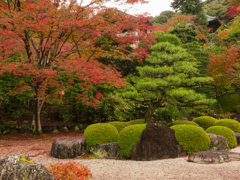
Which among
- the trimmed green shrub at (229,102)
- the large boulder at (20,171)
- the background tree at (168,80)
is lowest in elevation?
the trimmed green shrub at (229,102)

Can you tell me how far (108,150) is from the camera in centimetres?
519

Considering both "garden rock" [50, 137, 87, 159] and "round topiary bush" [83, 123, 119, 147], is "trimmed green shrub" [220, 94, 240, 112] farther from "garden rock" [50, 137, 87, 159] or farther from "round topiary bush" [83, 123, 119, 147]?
"garden rock" [50, 137, 87, 159]

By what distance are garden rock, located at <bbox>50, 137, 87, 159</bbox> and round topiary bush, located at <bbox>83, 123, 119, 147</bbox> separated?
0.28m

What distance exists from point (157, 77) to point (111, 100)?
3.02 meters

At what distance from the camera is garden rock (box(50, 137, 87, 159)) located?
16.4 feet

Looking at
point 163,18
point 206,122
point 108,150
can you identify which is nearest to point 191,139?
point 108,150

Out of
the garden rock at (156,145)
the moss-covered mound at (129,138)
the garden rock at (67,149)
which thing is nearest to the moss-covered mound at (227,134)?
the garden rock at (156,145)

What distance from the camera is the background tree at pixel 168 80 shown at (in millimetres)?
5695

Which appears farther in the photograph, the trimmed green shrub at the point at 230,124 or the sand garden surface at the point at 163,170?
the trimmed green shrub at the point at 230,124

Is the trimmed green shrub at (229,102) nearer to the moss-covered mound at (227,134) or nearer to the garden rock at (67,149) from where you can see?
the moss-covered mound at (227,134)

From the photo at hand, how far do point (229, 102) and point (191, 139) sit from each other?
11.4m

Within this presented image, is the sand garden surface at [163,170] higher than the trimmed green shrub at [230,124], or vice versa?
the sand garden surface at [163,170]

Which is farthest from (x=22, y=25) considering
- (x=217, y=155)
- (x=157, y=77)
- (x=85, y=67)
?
(x=217, y=155)

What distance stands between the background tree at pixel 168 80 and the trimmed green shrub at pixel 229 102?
31.9ft
